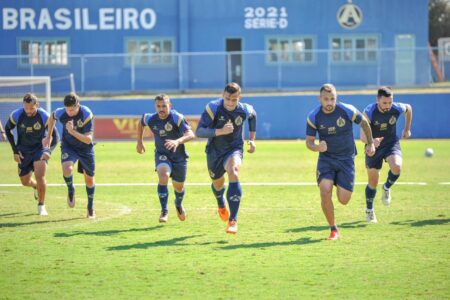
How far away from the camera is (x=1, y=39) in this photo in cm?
4112

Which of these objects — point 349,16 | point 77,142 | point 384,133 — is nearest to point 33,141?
point 77,142

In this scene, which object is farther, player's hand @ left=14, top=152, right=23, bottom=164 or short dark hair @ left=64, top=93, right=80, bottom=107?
player's hand @ left=14, top=152, right=23, bottom=164

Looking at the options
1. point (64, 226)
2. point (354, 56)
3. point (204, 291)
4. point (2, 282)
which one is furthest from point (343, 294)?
point (354, 56)

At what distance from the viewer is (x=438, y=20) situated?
54656mm

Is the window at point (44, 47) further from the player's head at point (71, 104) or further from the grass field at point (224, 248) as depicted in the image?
the player's head at point (71, 104)

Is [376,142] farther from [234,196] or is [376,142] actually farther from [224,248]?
[224,248]

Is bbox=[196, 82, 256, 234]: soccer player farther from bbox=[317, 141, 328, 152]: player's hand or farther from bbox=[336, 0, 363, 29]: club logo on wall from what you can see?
bbox=[336, 0, 363, 29]: club logo on wall

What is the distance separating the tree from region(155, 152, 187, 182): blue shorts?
4513cm

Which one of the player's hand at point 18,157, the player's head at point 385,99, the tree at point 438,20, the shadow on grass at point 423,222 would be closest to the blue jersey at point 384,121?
the player's head at point 385,99

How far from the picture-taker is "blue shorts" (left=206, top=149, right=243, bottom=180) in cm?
1159

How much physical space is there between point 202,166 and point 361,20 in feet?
71.3

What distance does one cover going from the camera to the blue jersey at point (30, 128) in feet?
43.9

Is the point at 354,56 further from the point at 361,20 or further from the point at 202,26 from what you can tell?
the point at 202,26

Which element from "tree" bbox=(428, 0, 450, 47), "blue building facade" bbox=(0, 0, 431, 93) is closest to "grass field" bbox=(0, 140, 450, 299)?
"blue building facade" bbox=(0, 0, 431, 93)
